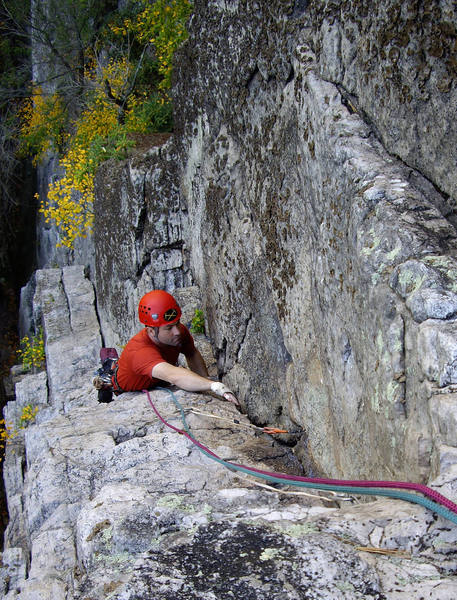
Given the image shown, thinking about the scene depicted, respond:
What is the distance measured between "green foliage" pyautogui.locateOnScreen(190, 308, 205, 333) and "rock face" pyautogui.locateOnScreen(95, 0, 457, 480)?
0.34m

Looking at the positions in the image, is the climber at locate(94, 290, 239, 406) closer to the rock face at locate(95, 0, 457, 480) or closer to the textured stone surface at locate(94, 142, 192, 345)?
the rock face at locate(95, 0, 457, 480)

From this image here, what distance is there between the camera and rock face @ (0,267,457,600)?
2029 mm

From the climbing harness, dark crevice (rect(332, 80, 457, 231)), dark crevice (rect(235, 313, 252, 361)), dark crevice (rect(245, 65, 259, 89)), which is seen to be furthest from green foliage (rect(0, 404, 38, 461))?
dark crevice (rect(332, 80, 457, 231))

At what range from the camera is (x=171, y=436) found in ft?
Result: 14.3

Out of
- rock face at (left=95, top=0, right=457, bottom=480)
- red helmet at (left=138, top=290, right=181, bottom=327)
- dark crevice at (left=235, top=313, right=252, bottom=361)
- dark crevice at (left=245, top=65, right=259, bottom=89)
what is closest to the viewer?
rock face at (left=95, top=0, right=457, bottom=480)

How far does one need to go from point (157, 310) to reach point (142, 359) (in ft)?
1.51

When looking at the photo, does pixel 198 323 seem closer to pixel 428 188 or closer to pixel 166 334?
pixel 166 334

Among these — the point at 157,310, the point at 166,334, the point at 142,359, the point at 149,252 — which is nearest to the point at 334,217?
the point at 157,310

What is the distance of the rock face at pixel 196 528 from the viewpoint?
203cm

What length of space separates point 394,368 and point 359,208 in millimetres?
872

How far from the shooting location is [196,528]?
246 centimetres

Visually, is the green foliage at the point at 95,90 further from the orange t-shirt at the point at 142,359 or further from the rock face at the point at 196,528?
the rock face at the point at 196,528

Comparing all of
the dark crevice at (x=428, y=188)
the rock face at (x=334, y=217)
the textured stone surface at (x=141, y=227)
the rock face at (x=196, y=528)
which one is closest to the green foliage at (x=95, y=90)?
the textured stone surface at (x=141, y=227)

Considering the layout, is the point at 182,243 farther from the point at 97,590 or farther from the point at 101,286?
the point at 97,590
